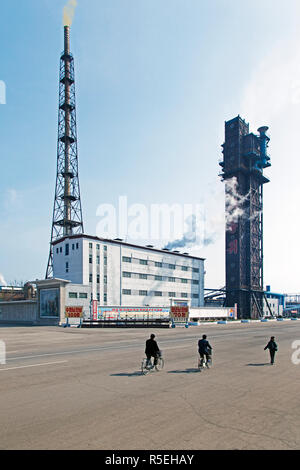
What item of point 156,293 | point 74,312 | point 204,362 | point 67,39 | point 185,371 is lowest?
point 74,312

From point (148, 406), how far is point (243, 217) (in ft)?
286

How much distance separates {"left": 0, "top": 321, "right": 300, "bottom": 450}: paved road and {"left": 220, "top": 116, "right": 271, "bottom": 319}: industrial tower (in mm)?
76443

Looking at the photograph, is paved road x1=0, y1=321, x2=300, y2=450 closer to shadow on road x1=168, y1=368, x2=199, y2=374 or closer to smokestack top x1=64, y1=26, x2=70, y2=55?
shadow on road x1=168, y1=368, x2=199, y2=374

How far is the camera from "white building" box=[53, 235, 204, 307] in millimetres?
62438

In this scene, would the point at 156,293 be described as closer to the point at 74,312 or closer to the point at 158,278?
the point at 158,278

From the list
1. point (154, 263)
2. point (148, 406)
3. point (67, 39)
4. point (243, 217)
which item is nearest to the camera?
point (148, 406)

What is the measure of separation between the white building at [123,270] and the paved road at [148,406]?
1756 inches

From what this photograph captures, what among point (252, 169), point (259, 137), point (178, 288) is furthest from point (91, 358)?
point (259, 137)

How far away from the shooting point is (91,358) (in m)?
17.8

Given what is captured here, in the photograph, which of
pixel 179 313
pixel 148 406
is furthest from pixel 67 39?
pixel 148 406

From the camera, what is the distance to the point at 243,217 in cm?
9169

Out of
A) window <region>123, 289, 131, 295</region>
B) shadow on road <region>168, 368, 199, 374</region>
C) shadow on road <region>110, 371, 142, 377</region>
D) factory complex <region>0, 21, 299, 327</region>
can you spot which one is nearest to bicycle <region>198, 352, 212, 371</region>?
shadow on road <region>168, 368, 199, 374</region>

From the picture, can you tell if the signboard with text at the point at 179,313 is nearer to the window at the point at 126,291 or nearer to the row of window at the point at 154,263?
the window at the point at 126,291
